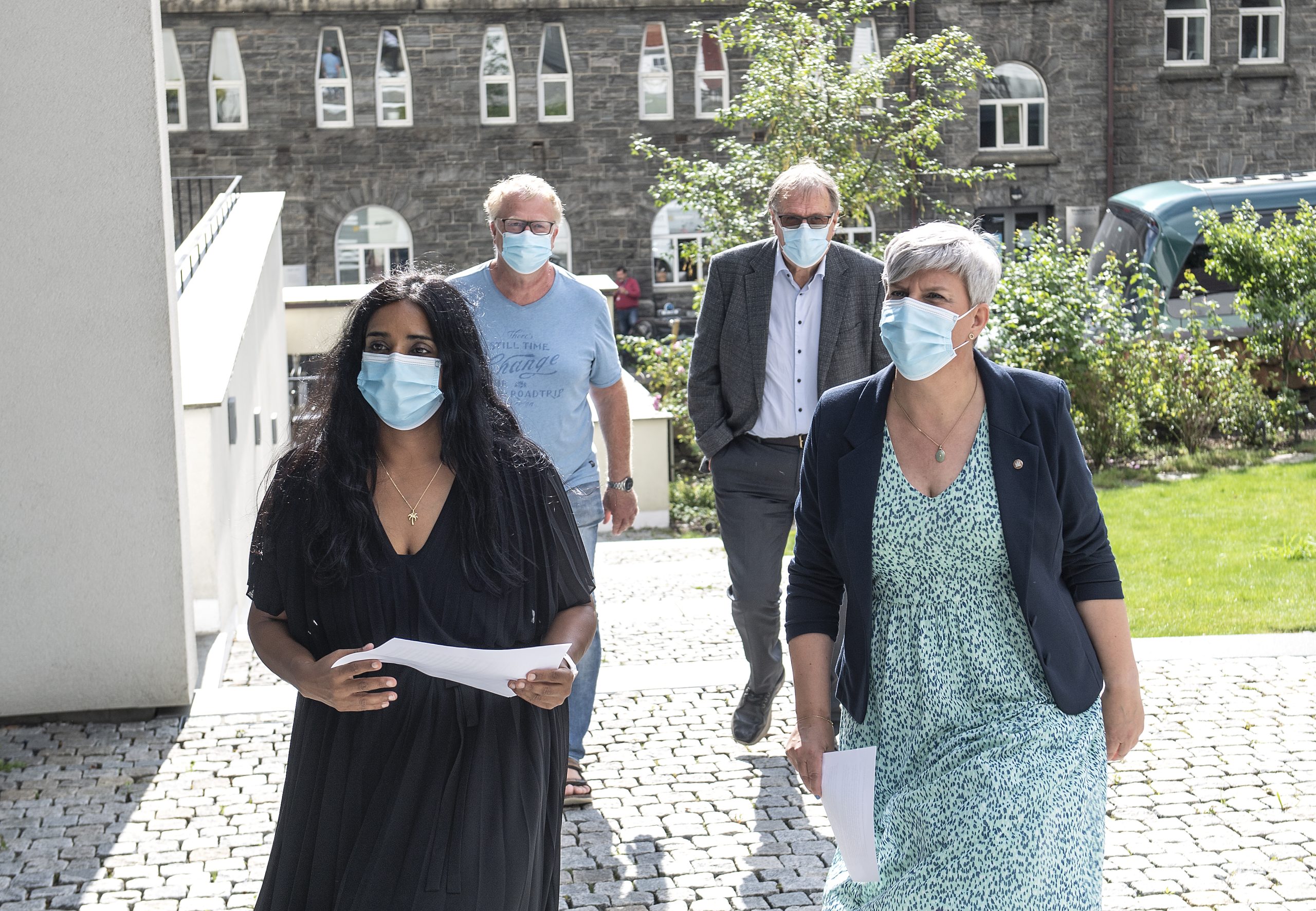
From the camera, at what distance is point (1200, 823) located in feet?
16.3

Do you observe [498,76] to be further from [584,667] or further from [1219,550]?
[584,667]

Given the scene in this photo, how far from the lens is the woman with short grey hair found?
286 centimetres

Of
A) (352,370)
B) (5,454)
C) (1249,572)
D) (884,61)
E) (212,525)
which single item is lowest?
(1249,572)

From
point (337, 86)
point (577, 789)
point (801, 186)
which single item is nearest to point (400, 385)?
point (577, 789)

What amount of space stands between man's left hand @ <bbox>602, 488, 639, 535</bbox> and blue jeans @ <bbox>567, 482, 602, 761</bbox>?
0.79 ft

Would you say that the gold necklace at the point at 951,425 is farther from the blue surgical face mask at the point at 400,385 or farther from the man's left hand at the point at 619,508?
the man's left hand at the point at 619,508

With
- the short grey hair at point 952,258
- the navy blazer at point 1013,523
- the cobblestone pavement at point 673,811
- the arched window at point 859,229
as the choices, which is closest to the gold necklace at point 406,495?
the navy blazer at point 1013,523

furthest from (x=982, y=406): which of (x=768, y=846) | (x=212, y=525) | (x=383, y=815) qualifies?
(x=212, y=525)

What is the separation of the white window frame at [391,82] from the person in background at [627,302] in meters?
Result: 5.62

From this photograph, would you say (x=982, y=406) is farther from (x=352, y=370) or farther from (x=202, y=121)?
(x=202, y=121)

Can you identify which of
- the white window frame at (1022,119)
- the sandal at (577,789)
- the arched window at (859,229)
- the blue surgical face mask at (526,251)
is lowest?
the sandal at (577,789)

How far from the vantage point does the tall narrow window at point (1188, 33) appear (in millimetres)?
32500

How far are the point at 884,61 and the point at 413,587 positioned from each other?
47.7ft

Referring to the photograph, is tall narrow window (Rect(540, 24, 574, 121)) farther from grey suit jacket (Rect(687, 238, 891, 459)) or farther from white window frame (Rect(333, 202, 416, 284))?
grey suit jacket (Rect(687, 238, 891, 459))
